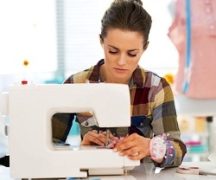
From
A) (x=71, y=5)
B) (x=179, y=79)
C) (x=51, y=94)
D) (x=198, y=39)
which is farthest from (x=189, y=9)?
(x=51, y=94)

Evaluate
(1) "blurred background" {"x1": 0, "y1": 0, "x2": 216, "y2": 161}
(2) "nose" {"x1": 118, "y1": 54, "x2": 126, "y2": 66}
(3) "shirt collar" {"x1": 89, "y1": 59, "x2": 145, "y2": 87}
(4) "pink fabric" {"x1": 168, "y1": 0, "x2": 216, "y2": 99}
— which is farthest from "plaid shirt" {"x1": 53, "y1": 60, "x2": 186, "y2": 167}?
(1) "blurred background" {"x1": 0, "y1": 0, "x2": 216, "y2": 161}

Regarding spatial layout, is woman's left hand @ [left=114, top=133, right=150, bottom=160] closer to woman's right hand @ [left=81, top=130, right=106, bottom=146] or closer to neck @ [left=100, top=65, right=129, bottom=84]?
woman's right hand @ [left=81, top=130, right=106, bottom=146]

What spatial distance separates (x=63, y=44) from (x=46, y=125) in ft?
5.16

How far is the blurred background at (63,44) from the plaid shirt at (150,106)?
3.26ft

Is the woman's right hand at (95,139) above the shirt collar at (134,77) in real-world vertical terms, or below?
below

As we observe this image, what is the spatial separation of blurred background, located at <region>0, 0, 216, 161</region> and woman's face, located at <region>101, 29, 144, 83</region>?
1.08m

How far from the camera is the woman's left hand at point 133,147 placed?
1.07 m

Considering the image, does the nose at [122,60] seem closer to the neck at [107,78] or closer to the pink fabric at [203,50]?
the neck at [107,78]

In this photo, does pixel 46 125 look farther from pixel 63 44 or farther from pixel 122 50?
pixel 63 44

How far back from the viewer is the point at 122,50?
1257 mm

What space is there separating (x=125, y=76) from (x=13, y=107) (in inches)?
15.8

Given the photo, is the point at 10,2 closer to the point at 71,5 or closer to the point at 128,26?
the point at 71,5

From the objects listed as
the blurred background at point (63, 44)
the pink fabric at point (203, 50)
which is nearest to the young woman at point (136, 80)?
the pink fabric at point (203, 50)

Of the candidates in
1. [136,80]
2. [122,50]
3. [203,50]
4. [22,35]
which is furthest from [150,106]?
[22,35]
